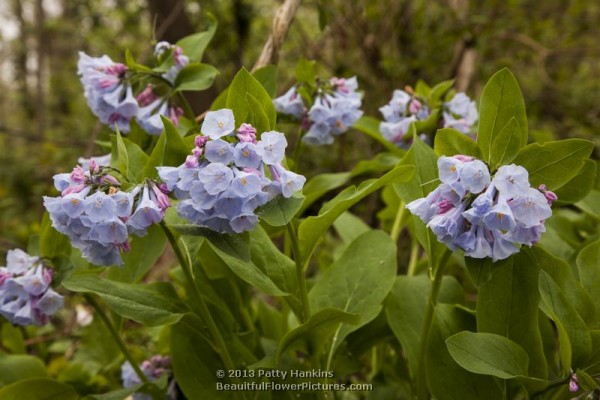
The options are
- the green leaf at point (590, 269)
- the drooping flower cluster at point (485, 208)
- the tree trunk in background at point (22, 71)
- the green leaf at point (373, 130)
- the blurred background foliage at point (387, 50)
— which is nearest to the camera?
the drooping flower cluster at point (485, 208)

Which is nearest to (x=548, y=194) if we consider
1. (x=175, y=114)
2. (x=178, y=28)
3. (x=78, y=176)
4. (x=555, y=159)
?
(x=555, y=159)

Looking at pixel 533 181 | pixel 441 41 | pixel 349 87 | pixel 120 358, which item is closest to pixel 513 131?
pixel 533 181

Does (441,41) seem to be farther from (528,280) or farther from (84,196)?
(84,196)

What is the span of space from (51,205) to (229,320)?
496 mm

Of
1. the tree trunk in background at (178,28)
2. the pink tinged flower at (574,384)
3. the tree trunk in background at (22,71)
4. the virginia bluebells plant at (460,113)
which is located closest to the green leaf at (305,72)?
the virginia bluebells plant at (460,113)

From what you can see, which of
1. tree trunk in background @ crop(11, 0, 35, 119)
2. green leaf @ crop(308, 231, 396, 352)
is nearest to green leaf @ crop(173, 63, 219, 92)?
green leaf @ crop(308, 231, 396, 352)

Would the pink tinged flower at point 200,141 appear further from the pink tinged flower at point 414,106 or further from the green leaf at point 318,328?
the pink tinged flower at point 414,106

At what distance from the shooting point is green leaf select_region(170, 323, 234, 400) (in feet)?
4.17

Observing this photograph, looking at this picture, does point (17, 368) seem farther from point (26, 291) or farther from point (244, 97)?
point (244, 97)

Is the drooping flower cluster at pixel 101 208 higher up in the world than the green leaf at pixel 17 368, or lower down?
higher up

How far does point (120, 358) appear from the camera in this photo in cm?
158

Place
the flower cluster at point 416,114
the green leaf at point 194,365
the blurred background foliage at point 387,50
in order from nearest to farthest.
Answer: the green leaf at point 194,365
the flower cluster at point 416,114
the blurred background foliage at point 387,50

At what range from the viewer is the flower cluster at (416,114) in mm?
1477

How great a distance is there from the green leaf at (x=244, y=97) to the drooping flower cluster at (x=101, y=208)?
19 centimetres
